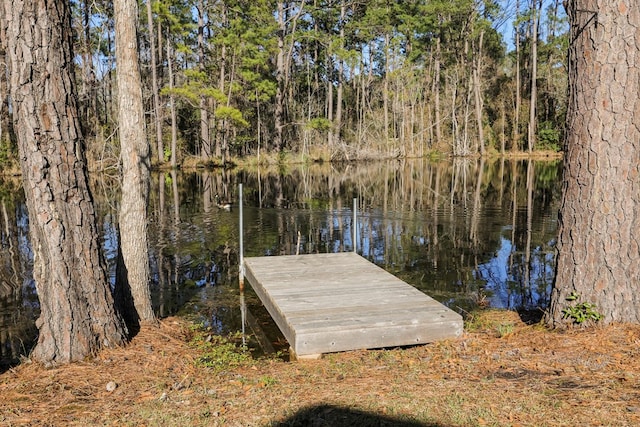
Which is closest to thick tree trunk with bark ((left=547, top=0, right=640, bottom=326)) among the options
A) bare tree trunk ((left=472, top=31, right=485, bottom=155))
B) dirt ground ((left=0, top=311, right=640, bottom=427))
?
dirt ground ((left=0, top=311, right=640, bottom=427))

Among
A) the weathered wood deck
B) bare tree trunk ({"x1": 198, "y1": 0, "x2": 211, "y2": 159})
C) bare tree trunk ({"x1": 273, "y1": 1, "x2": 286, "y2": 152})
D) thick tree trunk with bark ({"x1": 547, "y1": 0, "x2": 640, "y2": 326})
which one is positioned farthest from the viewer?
bare tree trunk ({"x1": 273, "y1": 1, "x2": 286, "y2": 152})

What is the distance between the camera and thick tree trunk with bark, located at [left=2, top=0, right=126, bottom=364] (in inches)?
155

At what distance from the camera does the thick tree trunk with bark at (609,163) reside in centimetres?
414

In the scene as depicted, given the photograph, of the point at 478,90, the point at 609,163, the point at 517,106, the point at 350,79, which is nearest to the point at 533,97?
the point at 517,106

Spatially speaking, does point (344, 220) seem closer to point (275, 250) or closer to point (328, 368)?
point (275, 250)

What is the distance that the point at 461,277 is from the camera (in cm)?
823

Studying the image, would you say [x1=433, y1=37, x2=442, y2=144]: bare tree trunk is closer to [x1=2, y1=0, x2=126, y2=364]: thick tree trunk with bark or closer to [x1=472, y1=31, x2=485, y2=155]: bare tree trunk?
[x1=472, y1=31, x2=485, y2=155]: bare tree trunk

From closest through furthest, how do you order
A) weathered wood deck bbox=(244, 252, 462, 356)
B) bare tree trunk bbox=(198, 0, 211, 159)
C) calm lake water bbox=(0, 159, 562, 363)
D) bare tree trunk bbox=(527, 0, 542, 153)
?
1. weathered wood deck bbox=(244, 252, 462, 356)
2. calm lake water bbox=(0, 159, 562, 363)
3. bare tree trunk bbox=(198, 0, 211, 159)
4. bare tree trunk bbox=(527, 0, 542, 153)

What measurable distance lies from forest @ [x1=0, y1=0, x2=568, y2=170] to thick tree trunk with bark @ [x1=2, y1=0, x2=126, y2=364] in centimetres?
2646

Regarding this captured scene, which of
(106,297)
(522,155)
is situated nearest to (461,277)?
(106,297)

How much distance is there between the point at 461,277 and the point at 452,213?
6.60 meters

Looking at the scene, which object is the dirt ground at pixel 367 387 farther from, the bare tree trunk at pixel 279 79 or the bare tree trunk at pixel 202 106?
the bare tree trunk at pixel 279 79

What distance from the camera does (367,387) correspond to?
12.1 feet

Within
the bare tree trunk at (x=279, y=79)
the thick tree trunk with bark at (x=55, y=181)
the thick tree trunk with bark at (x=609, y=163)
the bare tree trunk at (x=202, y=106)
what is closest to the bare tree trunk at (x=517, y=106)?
the bare tree trunk at (x=279, y=79)
